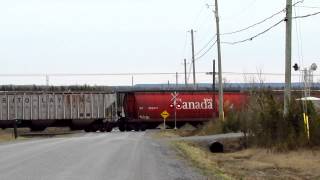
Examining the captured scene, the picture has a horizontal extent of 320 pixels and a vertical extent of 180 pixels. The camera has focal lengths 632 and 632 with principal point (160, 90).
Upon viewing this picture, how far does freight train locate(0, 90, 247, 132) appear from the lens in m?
61.4

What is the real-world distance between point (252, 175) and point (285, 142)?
918 cm

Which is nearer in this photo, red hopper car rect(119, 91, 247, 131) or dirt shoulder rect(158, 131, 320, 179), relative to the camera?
dirt shoulder rect(158, 131, 320, 179)

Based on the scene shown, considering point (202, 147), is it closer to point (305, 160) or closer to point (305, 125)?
point (305, 125)

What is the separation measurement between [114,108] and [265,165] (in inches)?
1606

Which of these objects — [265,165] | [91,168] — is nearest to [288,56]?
[265,165]

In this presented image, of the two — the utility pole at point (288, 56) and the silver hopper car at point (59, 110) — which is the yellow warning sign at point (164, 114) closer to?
the silver hopper car at point (59, 110)

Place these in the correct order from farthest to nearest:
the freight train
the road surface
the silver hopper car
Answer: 1. the freight train
2. the silver hopper car
3. the road surface

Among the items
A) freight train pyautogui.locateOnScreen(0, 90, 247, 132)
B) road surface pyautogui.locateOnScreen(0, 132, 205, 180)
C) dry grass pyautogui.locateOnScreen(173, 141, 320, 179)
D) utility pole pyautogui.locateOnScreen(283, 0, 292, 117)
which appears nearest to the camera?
road surface pyautogui.locateOnScreen(0, 132, 205, 180)

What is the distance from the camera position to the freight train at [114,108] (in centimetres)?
6137

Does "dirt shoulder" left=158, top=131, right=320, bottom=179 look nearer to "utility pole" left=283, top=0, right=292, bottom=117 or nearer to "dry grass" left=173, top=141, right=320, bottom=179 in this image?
"dry grass" left=173, top=141, right=320, bottom=179

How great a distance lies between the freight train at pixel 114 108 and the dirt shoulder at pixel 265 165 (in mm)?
33362

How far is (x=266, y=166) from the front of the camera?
2261 centimetres

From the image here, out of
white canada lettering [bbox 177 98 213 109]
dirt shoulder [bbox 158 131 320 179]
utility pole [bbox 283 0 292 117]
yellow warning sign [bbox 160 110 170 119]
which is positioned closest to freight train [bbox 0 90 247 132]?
white canada lettering [bbox 177 98 213 109]

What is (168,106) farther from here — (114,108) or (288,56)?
(288,56)
